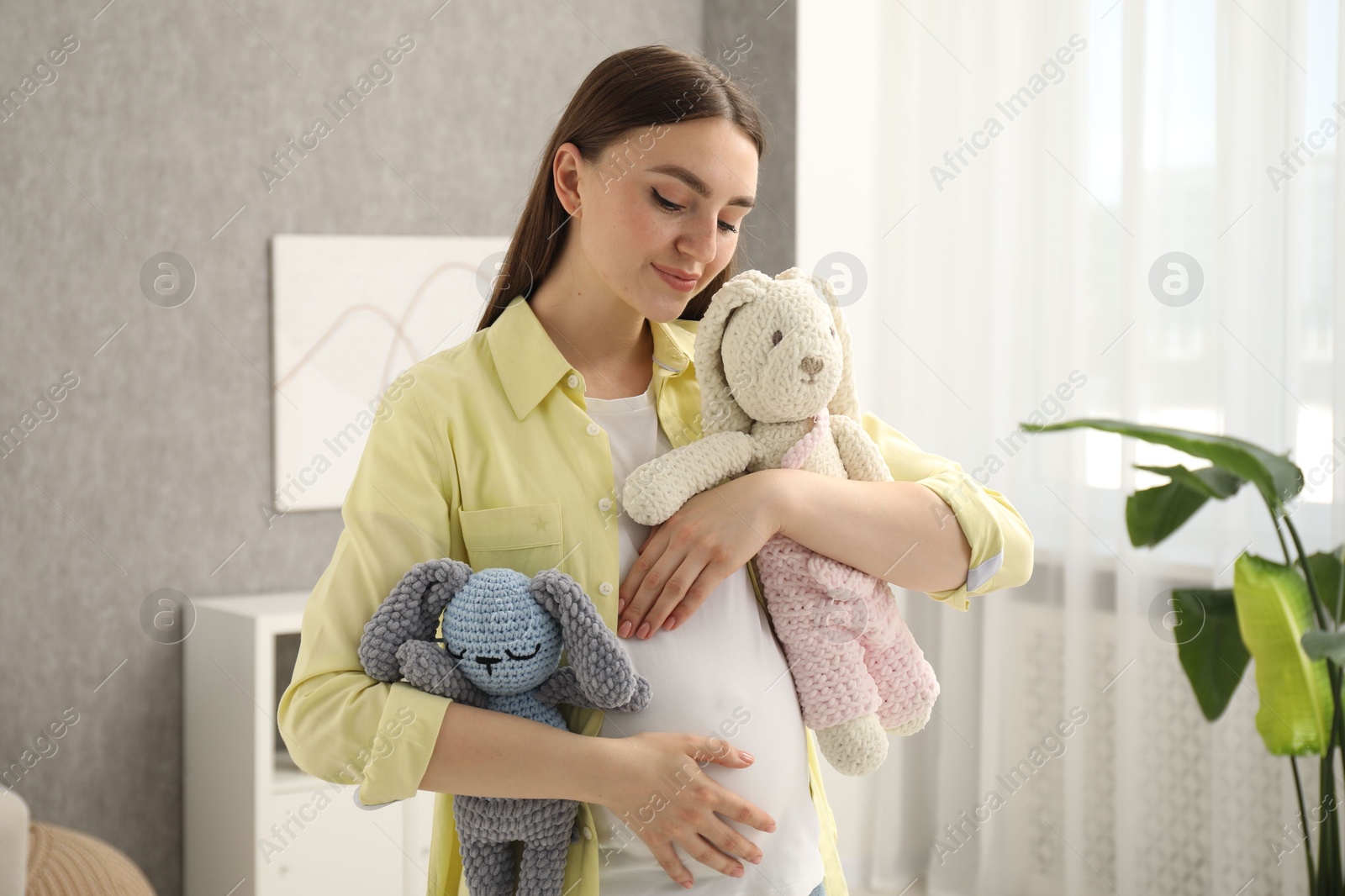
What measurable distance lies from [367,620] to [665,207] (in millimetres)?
473

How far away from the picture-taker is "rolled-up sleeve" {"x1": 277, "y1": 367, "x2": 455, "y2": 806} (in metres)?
0.96

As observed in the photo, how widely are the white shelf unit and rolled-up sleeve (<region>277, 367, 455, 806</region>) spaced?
1462 millimetres

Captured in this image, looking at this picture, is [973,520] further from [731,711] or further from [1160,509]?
[1160,509]

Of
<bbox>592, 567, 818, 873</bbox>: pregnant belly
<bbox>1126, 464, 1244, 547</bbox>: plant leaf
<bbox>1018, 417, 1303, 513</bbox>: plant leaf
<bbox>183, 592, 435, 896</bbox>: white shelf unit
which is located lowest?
<bbox>183, 592, 435, 896</bbox>: white shelf unit

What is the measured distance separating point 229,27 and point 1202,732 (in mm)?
2671

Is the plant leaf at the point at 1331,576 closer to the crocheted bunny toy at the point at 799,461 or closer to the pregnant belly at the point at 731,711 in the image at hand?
the crocheted bunny toy at the point at 799,461

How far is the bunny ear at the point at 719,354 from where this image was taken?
1124 millimetres

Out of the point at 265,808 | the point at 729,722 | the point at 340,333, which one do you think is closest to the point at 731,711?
the point at 729,722

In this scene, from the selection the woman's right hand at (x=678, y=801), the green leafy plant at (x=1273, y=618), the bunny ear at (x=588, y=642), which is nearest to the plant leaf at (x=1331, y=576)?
the green leafy plant at (x=1273, y=618)

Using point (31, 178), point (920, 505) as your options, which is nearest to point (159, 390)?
point (31, 178)

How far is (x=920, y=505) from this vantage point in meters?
1.14

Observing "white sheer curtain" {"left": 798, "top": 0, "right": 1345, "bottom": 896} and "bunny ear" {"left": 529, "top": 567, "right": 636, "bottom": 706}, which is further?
"white sheer curtain" {"left": 798, "top": 0, "right": 1345, "bottom": 896}

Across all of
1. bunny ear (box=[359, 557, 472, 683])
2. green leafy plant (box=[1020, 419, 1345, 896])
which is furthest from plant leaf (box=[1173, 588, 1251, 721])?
bunny ear (box=[359, 557, 472, 683])

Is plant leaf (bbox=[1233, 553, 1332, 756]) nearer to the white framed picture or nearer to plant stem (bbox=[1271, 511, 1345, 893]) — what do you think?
plant stem (bbox=[1271, 511, 1345, 893])
